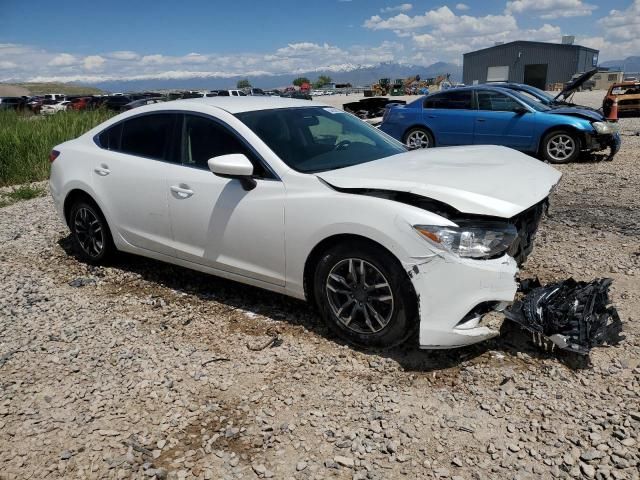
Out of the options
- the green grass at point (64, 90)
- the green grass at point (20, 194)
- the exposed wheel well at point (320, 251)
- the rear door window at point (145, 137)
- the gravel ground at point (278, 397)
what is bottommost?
the gravel ground at point (278, 397)

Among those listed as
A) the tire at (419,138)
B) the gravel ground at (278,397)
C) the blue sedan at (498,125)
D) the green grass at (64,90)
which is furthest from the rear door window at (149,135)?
the green grass at (64,90)

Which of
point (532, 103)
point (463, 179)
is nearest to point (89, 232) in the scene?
point (463, 179)

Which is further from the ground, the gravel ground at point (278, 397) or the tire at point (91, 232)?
the tire at point (91, 232)

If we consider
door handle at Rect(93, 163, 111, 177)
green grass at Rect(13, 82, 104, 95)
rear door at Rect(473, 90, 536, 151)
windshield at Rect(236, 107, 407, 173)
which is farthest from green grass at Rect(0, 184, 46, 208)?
green grass at Rect(13, 82, 104, 95)

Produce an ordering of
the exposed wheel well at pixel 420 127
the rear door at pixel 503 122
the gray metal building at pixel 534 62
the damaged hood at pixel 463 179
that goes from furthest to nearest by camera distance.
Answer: the gray metal building at pixel 534 62 < the exposed wheel well at pixel 420 127 < the rear door at pixel 503 122 < the damaged hood at pixel 463 179

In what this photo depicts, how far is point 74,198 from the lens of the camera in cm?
503

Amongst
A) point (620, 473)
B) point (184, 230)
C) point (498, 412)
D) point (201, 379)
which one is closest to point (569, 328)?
point (498, 412)

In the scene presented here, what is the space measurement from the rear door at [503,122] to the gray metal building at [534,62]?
57175 millimetres

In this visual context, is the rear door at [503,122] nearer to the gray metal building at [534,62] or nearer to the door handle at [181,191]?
the door handle at [181,191]

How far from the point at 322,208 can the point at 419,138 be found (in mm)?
8637

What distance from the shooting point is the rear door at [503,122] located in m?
10.1

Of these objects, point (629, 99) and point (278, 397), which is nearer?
point (278, 397)

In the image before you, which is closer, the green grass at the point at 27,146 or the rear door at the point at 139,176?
the rear door at the point at 139,176

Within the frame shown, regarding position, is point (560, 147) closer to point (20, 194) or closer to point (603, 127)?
point (603, 127)
